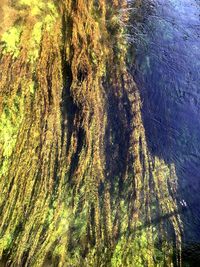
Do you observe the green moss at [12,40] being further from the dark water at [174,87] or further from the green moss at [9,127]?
the dark water at [174,87]

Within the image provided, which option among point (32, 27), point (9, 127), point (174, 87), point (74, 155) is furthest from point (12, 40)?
point (174, 87)

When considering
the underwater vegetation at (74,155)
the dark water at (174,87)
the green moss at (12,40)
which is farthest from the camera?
the green moss at (12,40)

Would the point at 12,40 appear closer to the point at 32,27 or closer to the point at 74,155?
the point at 32,27

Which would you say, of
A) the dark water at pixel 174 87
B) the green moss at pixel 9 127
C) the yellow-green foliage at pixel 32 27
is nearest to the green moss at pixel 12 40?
the yellow-green foliage at pixel 32 27

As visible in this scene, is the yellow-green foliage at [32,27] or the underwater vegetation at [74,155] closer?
the underwater vegetation at [74,155]

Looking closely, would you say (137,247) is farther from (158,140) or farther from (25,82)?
(25,82)

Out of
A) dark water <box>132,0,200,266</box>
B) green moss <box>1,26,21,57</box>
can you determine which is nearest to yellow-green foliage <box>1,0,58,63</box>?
green moss <box>1,26,21,57</box>

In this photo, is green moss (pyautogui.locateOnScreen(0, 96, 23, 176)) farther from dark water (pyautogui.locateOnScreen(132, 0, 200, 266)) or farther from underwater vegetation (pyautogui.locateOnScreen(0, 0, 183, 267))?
dark water (pyautogui.locateOnScreen(132, 0, 200, 266))
